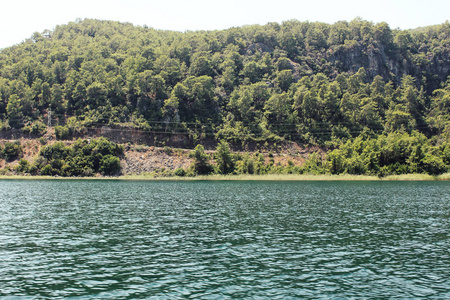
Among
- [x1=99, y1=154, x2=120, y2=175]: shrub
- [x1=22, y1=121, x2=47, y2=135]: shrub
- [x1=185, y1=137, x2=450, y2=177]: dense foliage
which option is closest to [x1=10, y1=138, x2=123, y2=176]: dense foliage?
[x1=99, y1=154, x2=120, y2=175]: shrub

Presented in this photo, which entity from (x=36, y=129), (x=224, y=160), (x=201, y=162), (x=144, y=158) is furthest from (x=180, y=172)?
(x=36, y=129)

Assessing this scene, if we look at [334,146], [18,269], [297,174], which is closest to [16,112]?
[297,174]

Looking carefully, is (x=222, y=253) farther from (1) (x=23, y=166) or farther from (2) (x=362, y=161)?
(1) (x=23, y=166)

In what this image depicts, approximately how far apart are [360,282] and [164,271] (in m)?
13.3

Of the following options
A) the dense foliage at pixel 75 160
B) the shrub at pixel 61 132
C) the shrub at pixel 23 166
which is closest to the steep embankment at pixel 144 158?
the shrub at pixel 23 166

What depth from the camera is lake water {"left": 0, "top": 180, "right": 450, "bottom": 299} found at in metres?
25.1

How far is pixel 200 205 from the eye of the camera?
66250 mm

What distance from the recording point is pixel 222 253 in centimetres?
3381

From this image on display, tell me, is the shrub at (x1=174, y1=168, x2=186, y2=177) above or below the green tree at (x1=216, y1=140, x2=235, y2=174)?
below

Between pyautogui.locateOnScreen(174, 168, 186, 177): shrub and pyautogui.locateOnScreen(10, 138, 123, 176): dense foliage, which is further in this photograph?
pyautogui.locateOnScreen(174, 168, 186, 177): shrub

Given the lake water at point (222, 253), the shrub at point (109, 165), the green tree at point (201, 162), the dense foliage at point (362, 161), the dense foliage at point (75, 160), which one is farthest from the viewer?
the shrub at point (109, 165)

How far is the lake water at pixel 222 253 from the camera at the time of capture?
82.4 ft

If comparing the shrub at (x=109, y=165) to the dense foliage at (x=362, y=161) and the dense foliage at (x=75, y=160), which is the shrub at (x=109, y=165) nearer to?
the dense foliage at (x=75, y=160)

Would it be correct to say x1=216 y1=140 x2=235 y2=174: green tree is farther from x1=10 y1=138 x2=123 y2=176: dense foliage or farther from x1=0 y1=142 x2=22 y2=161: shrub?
x1=0 y1=142 x2=22 y2=161: shrub
